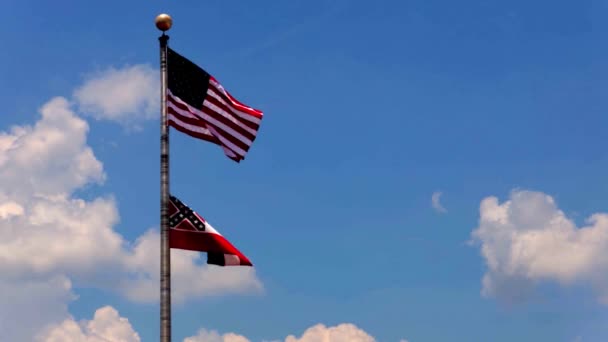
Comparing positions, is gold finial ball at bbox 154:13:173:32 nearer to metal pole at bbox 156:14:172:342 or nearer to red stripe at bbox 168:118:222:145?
metal pole at bbox 156:14:172:342

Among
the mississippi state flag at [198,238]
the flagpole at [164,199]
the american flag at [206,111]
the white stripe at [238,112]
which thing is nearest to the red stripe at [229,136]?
the american flag at [206,111]

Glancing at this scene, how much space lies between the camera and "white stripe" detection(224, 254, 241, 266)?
3541 centimetres

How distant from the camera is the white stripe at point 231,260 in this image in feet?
116

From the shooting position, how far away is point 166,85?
1391 inches

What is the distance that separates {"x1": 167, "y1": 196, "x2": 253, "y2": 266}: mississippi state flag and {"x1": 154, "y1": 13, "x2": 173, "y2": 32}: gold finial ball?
6.11m

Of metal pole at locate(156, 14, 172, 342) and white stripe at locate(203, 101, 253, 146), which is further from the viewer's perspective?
white stripe at locate(203, 101, 253, 146)

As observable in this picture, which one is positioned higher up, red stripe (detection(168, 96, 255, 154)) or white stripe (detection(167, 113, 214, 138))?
red stripe (detection(168, 96, 255, 154))

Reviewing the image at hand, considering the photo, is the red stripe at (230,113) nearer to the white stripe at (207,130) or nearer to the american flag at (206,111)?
the american flag at (206,111)

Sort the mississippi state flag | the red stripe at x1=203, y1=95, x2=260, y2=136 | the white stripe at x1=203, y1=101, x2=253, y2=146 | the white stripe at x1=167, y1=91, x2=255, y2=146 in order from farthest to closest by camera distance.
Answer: the red stripe at x1=203, y1=95, x2=260, y2=136 < the white stripe at x1=203, y1=101, x2=253, y2=146 < the white stripe at x1=167, y1=91, x2=255, y2=146 < the mississippi state flag

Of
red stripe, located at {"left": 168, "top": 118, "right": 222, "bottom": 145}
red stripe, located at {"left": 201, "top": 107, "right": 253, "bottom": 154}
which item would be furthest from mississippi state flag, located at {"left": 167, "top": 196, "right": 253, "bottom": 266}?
red stripe, located at {"left": 201, "top": 107, "right": 253, "bottom": 154}

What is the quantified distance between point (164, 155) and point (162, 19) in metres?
4.85

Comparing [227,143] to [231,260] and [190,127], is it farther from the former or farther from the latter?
[231,260]

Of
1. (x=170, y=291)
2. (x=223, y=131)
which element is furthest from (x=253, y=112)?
(x=170, y=291)

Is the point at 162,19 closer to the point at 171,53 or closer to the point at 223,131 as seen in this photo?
the point at 171,53
